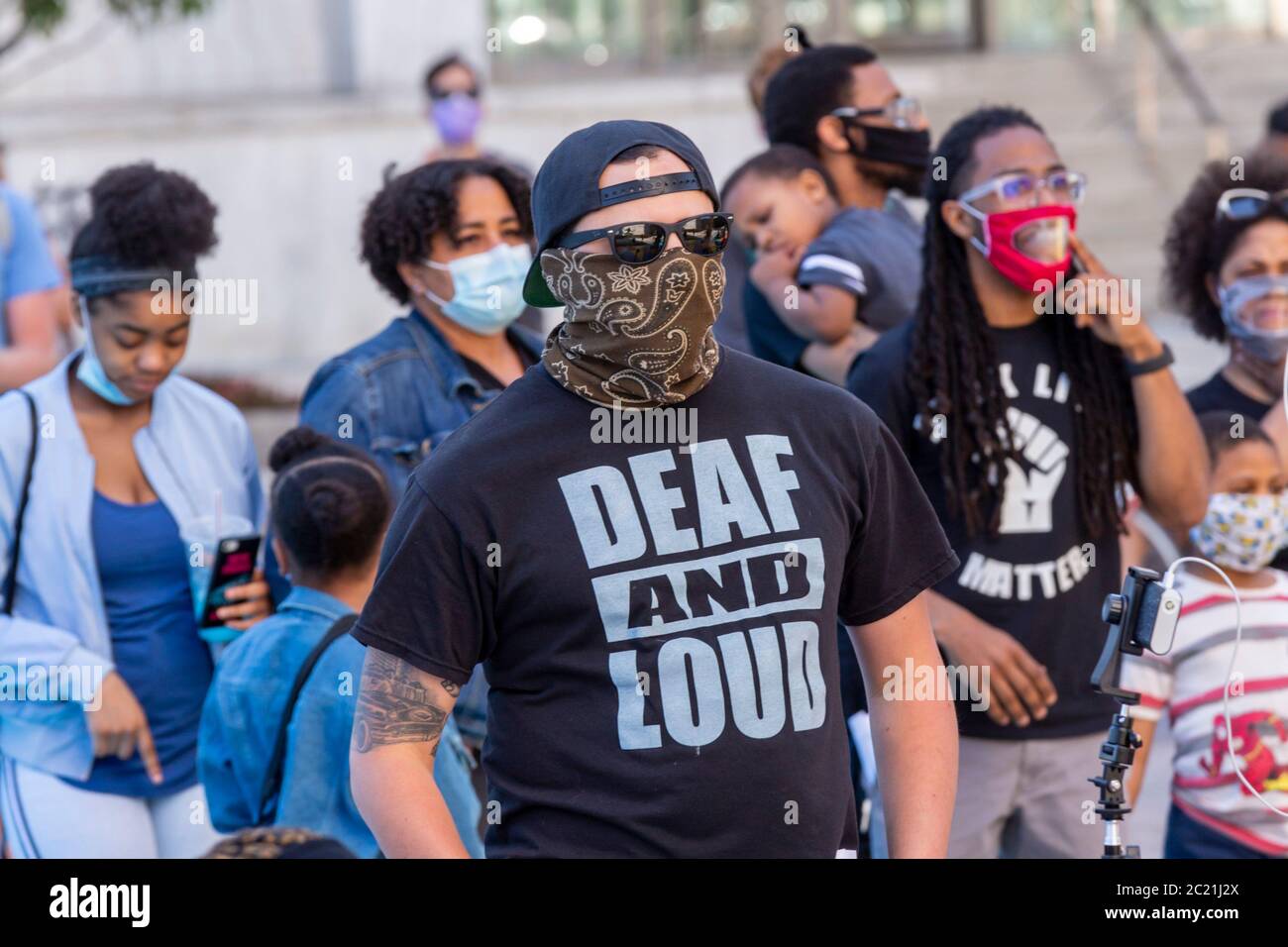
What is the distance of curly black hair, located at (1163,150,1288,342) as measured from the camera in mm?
4633

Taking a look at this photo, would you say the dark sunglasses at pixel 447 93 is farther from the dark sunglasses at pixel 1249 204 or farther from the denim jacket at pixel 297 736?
the denim jacket at pixel 297 736

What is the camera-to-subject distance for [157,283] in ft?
13.5

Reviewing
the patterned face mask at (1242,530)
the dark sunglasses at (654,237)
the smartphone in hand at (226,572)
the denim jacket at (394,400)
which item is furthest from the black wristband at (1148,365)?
the smartphone in hand at (226,572)

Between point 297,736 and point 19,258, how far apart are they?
2.09m

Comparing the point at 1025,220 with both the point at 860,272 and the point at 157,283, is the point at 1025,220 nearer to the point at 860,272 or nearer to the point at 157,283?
the point at 860,272

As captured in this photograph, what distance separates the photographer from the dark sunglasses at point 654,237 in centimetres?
250

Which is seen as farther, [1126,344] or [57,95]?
[57,95]

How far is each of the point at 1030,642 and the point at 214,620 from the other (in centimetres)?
186

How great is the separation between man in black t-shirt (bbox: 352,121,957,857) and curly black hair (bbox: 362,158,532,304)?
1.67 meters

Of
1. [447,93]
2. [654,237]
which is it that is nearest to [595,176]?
[654,237]

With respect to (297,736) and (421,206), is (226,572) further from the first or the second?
(421,206)

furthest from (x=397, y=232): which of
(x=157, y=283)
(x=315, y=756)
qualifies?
(x=315, y=756)

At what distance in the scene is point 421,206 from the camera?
13.9 ft

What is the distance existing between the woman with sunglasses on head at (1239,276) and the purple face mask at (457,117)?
164 inches
